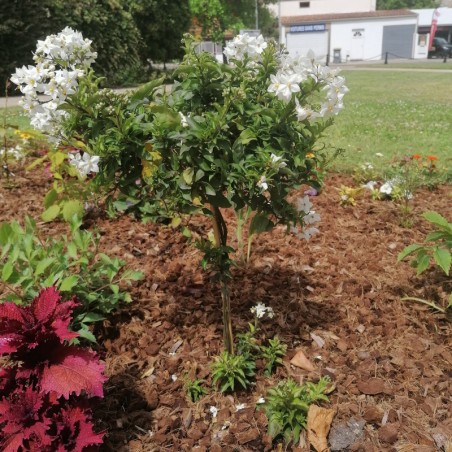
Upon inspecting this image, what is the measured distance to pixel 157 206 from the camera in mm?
1906

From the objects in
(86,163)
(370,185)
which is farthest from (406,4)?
(86,163)

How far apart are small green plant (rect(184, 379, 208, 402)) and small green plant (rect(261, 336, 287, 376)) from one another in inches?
11.3

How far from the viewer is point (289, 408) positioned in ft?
5.98

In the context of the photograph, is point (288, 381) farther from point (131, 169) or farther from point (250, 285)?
point (131, 169)

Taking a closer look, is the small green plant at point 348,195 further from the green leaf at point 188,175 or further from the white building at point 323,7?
the white building at point 323,7

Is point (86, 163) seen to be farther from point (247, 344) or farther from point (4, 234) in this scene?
point (247, 344)

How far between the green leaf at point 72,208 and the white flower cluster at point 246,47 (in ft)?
5.18

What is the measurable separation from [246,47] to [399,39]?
5248cm

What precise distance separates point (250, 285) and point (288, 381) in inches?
30.1

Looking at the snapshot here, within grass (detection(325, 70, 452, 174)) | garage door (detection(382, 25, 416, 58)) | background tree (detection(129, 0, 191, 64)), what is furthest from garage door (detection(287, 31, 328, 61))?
grass (detection(325, 70, 452, 174))

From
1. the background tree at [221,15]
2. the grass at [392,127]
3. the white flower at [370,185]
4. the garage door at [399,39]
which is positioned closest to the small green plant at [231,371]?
the grass at [392,127]

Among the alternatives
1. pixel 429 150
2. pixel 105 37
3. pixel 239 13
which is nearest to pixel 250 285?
pixel 429 150

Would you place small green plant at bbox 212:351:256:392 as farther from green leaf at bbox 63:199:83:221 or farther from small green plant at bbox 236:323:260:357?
green leaf at bbox 63:199:83:221

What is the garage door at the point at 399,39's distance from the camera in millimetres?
47594
